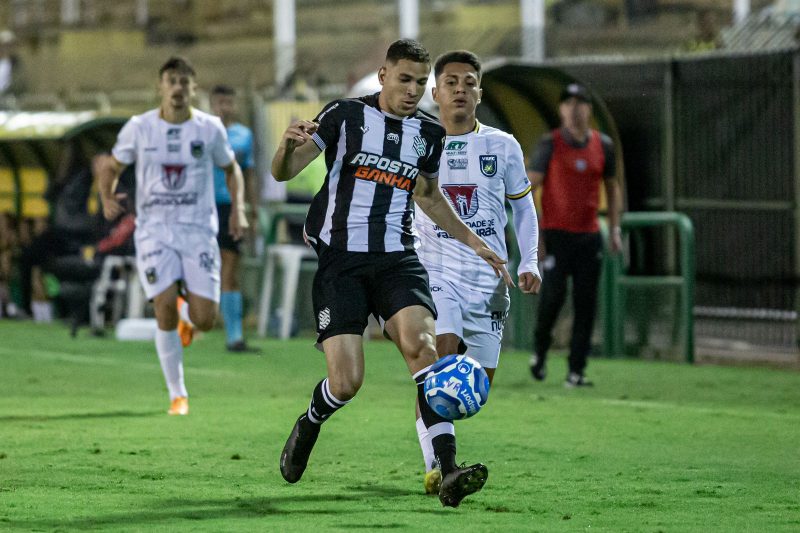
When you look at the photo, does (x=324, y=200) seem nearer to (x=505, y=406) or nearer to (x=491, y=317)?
(x=491, y=317)

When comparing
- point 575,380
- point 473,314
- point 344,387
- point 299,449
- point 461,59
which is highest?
point 461,59

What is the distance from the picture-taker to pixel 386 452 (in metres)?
9.65

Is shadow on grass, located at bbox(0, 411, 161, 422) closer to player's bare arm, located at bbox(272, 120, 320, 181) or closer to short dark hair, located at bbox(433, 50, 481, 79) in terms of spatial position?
short dark hair, located at bbox(433, 50, 481, 79)

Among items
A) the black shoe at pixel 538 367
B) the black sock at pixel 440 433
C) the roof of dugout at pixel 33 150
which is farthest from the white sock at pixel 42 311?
the black sock at pixel 440 433

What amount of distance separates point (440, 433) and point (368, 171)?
1.23m

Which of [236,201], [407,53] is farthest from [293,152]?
[236,201]

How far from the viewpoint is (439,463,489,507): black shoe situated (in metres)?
7.32

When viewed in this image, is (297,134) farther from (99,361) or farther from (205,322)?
(99,361)

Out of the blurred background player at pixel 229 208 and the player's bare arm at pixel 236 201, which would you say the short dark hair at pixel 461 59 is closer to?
the player's bare arm at pixel 236 201

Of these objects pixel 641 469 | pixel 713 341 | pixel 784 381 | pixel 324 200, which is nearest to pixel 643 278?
pixel 713 341

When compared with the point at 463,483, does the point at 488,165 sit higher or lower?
higher

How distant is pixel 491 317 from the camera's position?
29.5 feet

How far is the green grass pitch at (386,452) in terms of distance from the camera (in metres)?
7.46

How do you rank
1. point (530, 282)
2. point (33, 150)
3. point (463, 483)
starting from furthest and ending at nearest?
point (33, 150), point (530, 282), point (463, 483)
